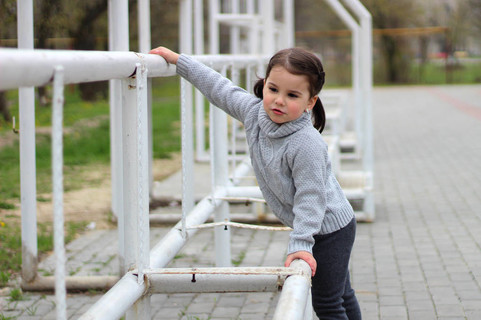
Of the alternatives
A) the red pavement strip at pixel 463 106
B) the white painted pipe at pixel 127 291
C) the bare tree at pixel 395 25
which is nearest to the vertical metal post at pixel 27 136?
the white painted pipe at pixel 127 291

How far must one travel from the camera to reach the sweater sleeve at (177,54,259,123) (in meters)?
2.93

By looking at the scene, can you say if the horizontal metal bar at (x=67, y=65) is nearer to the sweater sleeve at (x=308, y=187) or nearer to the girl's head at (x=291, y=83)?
the girl's head at (x=291, y=83)

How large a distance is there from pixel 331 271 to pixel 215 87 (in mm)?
769

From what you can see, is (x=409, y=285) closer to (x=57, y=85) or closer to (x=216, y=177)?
(x=216, y=177)

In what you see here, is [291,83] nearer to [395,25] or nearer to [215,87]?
[215,87]

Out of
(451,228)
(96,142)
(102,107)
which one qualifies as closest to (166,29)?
(102,107)

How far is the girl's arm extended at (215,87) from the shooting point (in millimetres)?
2918

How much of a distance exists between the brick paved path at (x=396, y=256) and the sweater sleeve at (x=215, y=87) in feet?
4.65

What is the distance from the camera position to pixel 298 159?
2561mm

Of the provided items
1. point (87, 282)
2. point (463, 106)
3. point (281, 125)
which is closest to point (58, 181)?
point (281, 125)

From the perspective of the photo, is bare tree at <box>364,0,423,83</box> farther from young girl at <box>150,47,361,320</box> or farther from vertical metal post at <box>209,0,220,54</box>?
Result: young girl at <box>150,47,361,320</box>

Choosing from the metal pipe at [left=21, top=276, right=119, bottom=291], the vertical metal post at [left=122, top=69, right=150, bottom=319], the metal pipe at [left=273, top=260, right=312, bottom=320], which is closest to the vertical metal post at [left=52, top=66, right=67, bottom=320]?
the metal pipe at [left=273, top=260, right=312, bottom=320]

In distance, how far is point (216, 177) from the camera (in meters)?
4.20

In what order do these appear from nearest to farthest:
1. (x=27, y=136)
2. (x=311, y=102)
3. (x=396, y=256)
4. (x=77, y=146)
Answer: (x=311, y=102) < (x=27, y=136) < (x=396, y=256) < (x=77, y=146)
